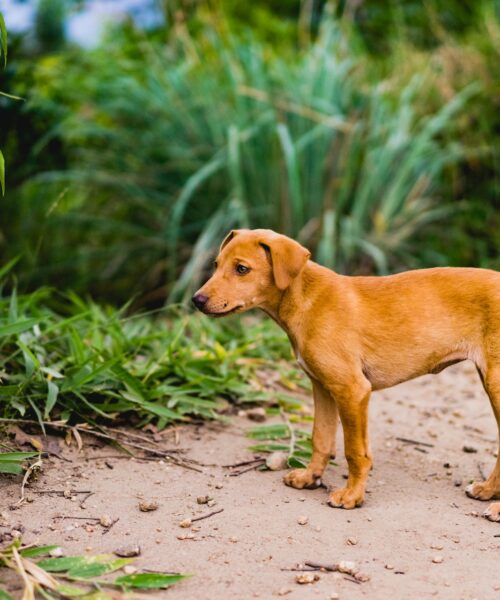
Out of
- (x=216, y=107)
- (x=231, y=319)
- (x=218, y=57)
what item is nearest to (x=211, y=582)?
(x=231, y=319)

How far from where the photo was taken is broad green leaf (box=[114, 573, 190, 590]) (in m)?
2.52

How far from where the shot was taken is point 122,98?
301 inches

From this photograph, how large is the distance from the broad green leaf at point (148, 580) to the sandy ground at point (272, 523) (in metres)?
0.04

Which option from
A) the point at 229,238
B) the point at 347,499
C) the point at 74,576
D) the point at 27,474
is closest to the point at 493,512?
the point at 347,499

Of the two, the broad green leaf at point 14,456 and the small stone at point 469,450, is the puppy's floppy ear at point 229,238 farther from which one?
the small stone at point 469,450

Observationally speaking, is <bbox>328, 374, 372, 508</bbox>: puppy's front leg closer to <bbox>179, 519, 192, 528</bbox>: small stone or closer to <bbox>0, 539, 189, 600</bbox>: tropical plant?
<bbox>179, 519, 192, 528</bbox>: small stone

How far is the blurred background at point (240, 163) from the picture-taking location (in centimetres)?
674

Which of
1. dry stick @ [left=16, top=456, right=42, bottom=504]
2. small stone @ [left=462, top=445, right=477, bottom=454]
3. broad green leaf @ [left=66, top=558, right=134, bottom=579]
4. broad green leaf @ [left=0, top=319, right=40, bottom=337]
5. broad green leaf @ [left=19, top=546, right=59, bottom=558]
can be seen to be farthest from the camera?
small stone @ [left=462, top=445, right=477, bottom=454]

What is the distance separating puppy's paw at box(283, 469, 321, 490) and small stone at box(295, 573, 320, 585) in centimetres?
79

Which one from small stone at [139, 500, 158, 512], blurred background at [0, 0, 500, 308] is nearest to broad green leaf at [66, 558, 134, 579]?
small stone at [139, 500, 158, 512]

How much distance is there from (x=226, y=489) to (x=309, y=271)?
1.04 metres

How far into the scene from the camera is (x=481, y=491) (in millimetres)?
3430

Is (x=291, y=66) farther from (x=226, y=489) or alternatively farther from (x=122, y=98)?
(x=226, y=489)

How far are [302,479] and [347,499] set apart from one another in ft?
0.88
